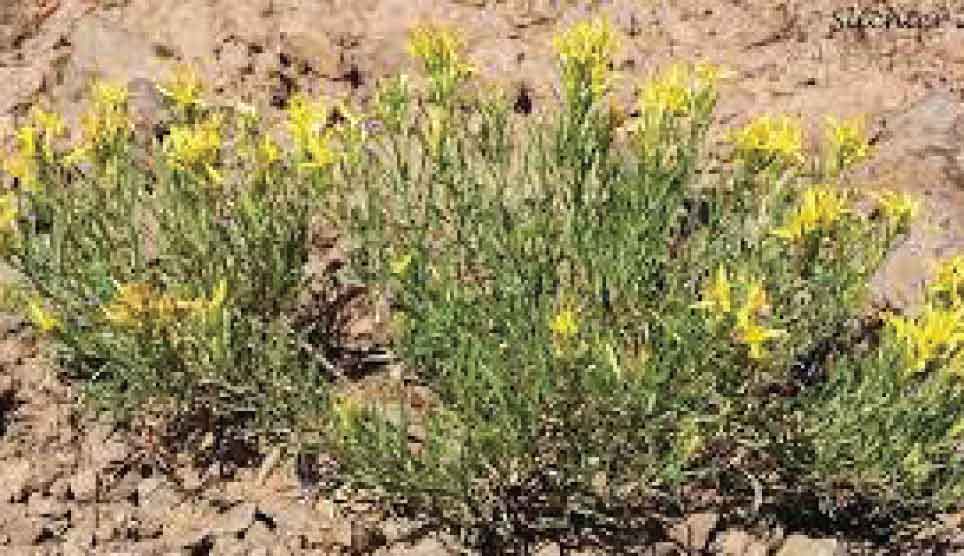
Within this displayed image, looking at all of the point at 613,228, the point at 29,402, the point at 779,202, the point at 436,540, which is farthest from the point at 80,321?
the point at 779,202

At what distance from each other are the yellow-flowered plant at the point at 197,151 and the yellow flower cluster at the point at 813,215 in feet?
4.05

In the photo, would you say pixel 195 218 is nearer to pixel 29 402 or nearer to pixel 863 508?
pixel 29 402

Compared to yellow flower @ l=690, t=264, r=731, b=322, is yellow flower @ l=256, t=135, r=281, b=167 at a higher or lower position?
higher

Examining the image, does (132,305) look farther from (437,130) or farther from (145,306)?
(437,130)

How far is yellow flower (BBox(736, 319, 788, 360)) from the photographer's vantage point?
8.55ft

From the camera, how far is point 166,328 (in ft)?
9.64

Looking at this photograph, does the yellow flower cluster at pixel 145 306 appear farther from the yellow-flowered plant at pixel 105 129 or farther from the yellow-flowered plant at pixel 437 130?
the yellow-flowered plant at pixel 437 130

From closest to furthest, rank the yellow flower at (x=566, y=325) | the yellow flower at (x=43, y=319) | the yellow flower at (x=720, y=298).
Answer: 1. the yellow flower at (x=720, y=298)
2. the yellow flower at (x=566, y=325)
3. the yellow flower at (x=43, y=319)

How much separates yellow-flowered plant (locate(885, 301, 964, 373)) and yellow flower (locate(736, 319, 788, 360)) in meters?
0.26

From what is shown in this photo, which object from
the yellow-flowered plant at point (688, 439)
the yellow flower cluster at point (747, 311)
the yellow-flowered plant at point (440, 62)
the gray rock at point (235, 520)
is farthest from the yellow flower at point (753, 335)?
the gray rock at point (235, 520)

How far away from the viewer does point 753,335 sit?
8.66 ft

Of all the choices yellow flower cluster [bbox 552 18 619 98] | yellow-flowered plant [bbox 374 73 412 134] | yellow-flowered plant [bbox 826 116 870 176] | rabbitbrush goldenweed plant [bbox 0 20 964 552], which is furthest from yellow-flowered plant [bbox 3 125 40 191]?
yellow-flowered plant [bbox 826 116 870 176]

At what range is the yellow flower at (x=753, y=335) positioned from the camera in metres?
2.61

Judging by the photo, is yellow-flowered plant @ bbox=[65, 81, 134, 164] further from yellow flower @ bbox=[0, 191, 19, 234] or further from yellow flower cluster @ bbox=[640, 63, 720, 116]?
yellow flower cluster @ bbox=[640, 63, 720, 116]
